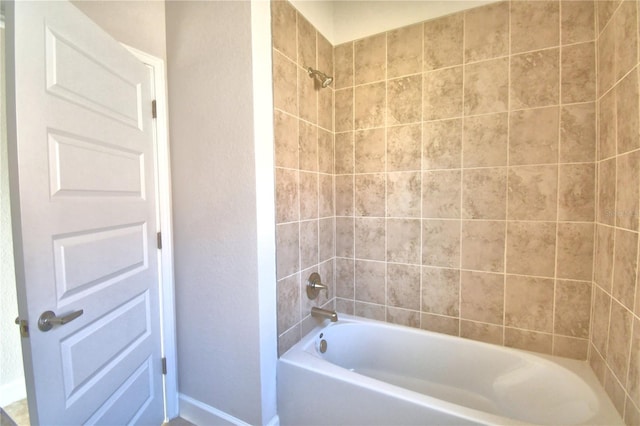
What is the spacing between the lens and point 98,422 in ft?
3.89

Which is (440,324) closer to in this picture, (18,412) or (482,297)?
(482,297)

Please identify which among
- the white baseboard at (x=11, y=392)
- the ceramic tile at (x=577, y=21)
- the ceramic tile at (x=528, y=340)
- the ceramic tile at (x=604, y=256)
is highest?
the ceramic tile at (x=577, y=21)

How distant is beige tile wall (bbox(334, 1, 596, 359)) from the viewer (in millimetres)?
1430

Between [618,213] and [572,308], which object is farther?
[572,308]

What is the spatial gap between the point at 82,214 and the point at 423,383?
2045 mm

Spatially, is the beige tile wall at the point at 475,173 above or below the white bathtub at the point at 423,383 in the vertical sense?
above

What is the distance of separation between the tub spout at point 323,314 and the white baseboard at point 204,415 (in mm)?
583

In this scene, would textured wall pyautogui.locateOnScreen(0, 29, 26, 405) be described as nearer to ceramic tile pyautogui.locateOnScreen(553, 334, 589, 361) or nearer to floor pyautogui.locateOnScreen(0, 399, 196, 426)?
floor pyautogui.locateOnScreen(0, 399, 196, 426)

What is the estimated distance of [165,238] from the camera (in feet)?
5.29

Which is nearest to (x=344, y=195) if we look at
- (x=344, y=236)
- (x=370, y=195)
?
(x=370, y=195)

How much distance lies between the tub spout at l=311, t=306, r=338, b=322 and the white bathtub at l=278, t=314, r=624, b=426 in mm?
106

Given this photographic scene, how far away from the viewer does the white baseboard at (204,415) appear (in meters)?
1.51

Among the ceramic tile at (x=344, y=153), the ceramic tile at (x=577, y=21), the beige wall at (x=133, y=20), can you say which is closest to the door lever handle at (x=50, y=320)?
the beige wall at (x=133, y=20)

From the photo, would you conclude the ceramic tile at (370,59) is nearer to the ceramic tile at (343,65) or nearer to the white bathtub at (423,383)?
the ceramic tile at (343,65)
